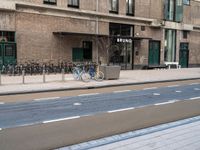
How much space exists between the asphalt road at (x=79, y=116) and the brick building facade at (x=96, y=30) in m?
12.1

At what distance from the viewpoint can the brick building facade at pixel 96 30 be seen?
917 inches

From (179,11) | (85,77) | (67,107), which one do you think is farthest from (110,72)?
(179,11)

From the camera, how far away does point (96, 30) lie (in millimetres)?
28297

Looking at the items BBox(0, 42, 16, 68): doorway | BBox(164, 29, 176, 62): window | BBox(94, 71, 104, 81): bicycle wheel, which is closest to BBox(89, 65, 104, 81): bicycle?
BBox(94, 71, 104, 81): bicycle wheel

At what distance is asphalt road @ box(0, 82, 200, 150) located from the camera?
6.67 meters

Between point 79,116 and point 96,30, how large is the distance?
20.1 m

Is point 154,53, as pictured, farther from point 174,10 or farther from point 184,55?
point 184,55

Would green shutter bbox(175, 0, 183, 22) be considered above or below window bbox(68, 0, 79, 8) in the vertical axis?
above

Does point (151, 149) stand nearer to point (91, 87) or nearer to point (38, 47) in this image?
point (91, 87)

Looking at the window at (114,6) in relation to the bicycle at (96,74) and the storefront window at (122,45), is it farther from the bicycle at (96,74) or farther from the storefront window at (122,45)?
the bicycle at (96,74)

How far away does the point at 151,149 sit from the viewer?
17.0ft

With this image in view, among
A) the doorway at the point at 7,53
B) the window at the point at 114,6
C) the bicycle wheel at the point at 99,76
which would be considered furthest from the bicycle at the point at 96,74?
the window at the point at 114,6

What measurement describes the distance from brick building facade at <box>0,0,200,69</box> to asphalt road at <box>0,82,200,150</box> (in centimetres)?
1206

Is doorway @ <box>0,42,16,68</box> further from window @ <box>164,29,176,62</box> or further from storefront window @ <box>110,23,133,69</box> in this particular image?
window @ <box>164,29,176,62</box>
